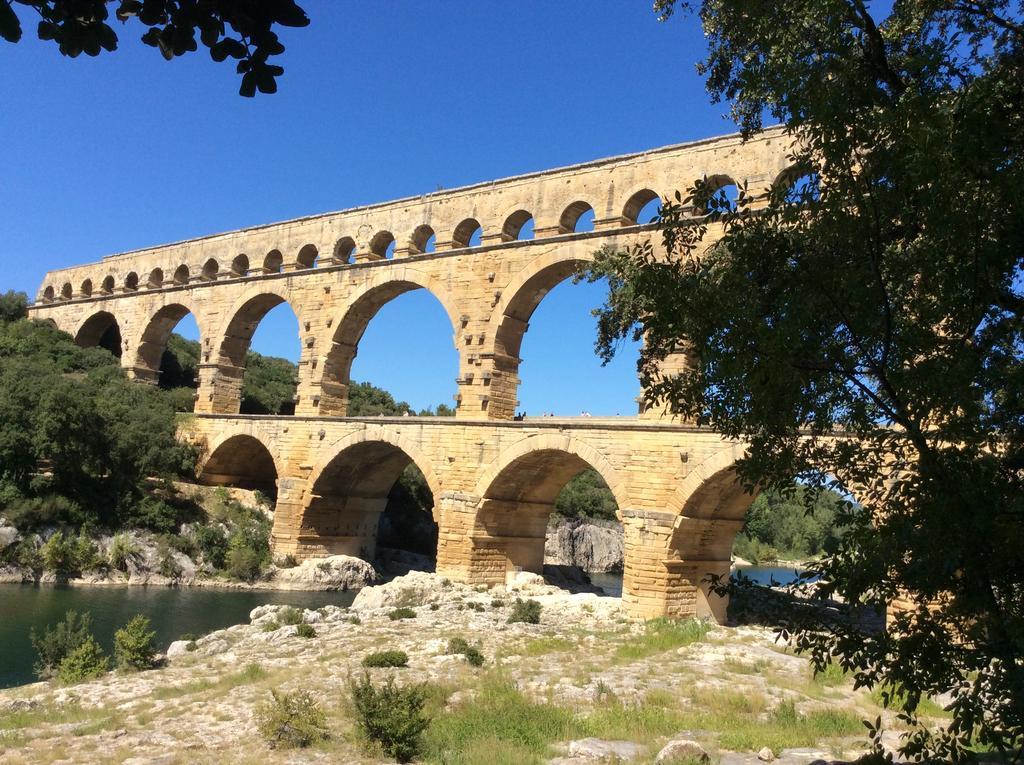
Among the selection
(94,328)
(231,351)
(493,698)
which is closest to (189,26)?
(493,698)

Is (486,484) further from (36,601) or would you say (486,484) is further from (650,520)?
(36,601)

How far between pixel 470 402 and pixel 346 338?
17.3ft

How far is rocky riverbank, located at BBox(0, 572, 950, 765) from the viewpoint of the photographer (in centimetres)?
672

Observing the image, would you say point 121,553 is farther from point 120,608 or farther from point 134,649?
point 134,649

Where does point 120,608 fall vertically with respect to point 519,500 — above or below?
below

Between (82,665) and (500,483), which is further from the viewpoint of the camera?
(500,483)

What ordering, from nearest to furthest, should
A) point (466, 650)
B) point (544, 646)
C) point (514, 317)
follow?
point (466, 650), point (544, 646), point (514, 317)

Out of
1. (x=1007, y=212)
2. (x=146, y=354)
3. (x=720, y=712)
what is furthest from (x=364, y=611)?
(x=146, y=354)

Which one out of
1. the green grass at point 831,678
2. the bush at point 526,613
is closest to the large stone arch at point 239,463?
the bush at point 526,613

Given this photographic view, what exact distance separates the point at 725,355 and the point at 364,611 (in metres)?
12.4

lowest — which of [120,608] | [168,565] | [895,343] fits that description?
[120,608]

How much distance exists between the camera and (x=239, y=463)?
2506 centimetres

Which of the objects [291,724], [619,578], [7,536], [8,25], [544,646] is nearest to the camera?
[8,25]

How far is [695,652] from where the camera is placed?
11.4 metres
